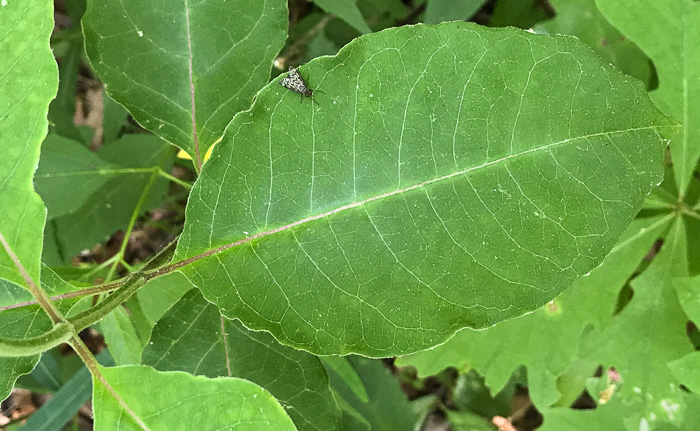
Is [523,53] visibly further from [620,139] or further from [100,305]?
[100,305]

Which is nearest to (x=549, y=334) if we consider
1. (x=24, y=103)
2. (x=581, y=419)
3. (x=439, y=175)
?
(x=581, y=419)

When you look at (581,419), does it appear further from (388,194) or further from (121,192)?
(121,192)

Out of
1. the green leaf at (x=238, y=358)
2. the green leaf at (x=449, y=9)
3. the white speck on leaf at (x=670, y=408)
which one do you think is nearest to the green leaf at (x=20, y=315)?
the green leaf at (x=238, y=358)

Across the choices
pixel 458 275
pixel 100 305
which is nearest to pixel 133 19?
pixel 100 305

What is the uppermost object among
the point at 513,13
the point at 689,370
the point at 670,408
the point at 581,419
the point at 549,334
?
the point at 513,13

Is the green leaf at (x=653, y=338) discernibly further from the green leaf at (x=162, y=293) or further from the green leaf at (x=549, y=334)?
the green leaf at (x=162, y=293)

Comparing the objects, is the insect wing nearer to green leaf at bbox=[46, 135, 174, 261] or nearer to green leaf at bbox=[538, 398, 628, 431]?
green leaf at bbox=[46, 135, 174, 261]
